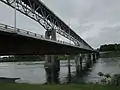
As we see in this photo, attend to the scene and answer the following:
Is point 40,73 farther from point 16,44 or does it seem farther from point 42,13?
point 16,44

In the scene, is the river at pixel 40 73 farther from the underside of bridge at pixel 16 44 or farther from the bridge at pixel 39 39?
the underside of bridge at pixel 16 44

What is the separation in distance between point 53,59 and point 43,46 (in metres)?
49.4

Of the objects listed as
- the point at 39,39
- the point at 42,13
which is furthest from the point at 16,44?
the point at 42,13

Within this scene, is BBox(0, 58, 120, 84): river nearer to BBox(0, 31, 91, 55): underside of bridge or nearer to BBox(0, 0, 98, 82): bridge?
BBox(0, 0, 98, 82): bridge

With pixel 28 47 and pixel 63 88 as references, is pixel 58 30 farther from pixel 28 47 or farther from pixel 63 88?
pixel 63 88

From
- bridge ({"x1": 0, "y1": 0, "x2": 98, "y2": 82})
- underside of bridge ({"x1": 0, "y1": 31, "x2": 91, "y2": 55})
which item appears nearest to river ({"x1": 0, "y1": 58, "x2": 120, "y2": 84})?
bridge ({"x1": 0, "y1": 0, "x2": 98, "y2": 82})

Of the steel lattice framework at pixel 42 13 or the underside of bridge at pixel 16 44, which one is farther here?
the steel lattice framework at pixel 42 13

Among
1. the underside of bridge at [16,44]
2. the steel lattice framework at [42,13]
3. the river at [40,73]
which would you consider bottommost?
the river at [40,73]

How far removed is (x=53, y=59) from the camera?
98375mm

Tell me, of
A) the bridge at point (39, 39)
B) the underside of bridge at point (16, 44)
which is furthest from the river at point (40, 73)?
the underside of bridge at point (16, 44)

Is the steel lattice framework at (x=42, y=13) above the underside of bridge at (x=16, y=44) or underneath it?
above

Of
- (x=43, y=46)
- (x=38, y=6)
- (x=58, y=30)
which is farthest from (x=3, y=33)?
(x=58, y=30)

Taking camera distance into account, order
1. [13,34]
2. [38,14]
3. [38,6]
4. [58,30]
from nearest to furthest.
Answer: [13,34], [38,6], [38,14], [58,30]

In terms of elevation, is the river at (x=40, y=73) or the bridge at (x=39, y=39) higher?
the bridge at (x=39, y=39)
